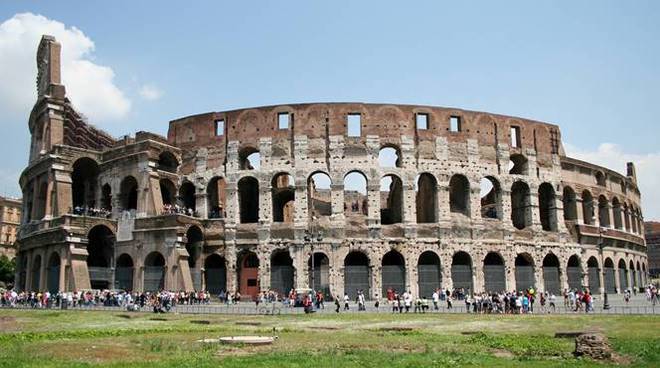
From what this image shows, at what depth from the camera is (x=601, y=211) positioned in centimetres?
5262

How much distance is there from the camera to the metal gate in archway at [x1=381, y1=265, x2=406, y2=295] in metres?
41.3

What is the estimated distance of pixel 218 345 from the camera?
16828 millimetres

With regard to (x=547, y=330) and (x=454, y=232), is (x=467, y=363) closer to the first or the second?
(x=547, y=330)

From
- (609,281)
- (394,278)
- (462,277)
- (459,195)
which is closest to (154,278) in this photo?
(394,278)

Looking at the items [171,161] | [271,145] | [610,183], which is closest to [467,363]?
[271,145]

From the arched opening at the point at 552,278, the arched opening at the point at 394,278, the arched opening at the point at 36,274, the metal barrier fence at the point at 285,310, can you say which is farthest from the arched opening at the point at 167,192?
the arched opening at the point at 552,278

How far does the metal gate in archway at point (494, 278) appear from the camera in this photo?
4291 centimetres

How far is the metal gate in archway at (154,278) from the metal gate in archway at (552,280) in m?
25.3

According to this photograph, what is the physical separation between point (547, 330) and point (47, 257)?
3299 cm

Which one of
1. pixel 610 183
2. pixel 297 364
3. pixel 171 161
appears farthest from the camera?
pixel 610 183

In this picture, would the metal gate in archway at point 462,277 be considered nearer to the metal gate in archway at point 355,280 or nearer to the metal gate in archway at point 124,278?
the metal gate in archway at point 355,280

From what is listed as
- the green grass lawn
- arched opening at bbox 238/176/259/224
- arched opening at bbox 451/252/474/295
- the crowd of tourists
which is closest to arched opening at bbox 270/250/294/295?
arched opening at bbox 238/176/259/224

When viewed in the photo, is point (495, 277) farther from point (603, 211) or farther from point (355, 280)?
point (603, 211)

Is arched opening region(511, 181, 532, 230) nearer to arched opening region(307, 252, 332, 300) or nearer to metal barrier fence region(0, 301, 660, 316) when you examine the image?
metal barrier fence region(0, 301, 660, 316)
